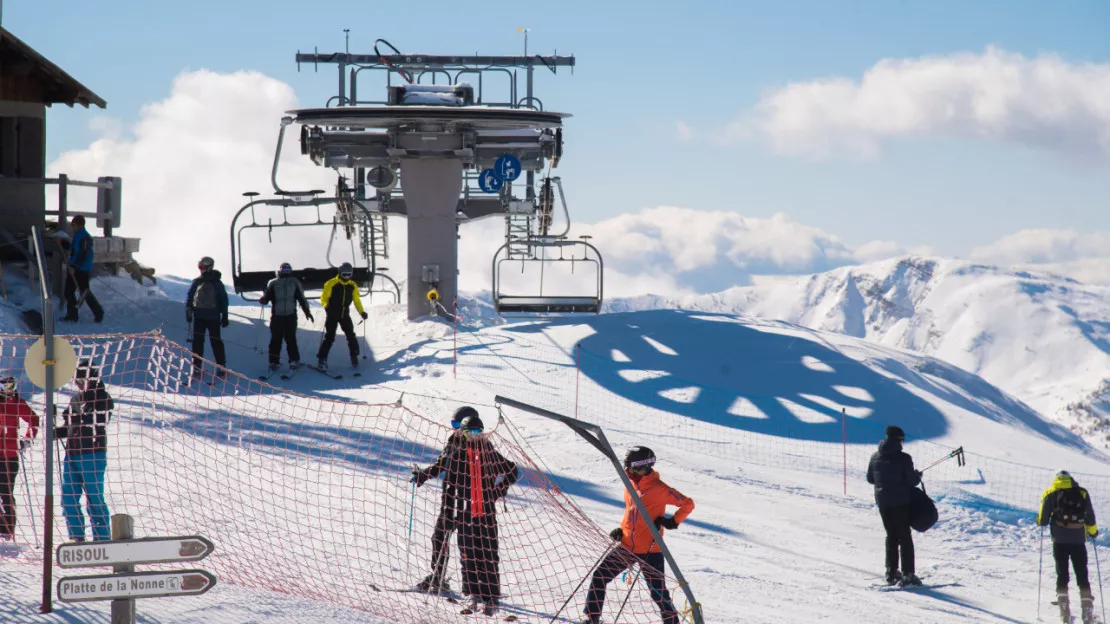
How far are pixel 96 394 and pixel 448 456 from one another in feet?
7.66

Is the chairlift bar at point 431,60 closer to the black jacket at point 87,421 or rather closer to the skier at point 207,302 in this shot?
the skier at point 207,302

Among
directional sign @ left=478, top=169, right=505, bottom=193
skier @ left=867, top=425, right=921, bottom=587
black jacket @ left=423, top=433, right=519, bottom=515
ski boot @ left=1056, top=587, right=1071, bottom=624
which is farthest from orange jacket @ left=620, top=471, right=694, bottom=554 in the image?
directional sign @ left=478, top=169, right=505, bottom=193

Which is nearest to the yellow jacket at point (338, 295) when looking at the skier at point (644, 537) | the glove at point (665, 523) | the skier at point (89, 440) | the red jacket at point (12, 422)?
the red jacket at point (12, 422)

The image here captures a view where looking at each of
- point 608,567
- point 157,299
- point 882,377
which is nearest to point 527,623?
point 608,567

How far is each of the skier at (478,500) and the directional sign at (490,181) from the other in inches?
530

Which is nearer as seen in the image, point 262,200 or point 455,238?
point 262,200

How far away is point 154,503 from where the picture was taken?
32.2 feet

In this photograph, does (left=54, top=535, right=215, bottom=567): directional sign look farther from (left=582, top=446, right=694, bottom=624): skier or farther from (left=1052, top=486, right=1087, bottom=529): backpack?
(left=1052, top=486, right=1087, bottom=529): backpack

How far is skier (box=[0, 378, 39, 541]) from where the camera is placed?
8.34 meters

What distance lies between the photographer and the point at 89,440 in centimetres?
799

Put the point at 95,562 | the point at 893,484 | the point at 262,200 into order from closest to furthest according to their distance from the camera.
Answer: the point at 95,562 → the point at 893,484 → the point at 262,200

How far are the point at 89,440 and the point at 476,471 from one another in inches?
100

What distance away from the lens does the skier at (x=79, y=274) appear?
696 inches

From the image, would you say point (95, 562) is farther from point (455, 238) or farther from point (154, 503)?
point (455, 238)
